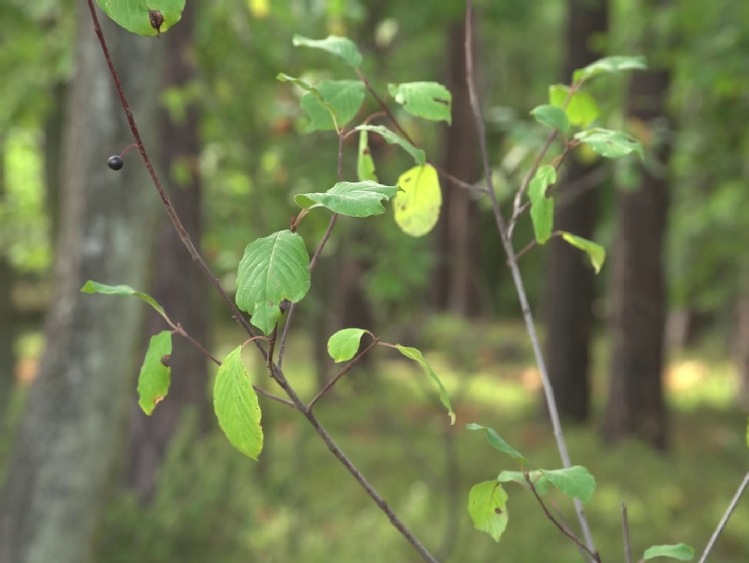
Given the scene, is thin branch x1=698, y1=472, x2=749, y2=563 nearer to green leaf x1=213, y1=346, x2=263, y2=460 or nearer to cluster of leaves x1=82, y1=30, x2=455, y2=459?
cluster of leaves x1=82, y1=30, x2=455, y2=459

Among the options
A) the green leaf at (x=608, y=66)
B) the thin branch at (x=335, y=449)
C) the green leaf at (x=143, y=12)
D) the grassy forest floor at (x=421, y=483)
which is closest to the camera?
the green leaf at (x=143, y=12)

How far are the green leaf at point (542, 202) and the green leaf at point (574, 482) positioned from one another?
1.10 ft

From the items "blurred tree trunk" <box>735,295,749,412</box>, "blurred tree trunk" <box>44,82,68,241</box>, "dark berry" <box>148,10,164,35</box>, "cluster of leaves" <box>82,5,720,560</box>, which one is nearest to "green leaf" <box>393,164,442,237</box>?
"cluster of leaves" <box>82,5,720,560</box>

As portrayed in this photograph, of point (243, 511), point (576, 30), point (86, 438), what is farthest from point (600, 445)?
point (86, 438)

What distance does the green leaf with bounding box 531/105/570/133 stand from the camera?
126 cm

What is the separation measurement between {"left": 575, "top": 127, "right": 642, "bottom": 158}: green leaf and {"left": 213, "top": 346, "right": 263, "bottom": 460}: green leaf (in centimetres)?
60

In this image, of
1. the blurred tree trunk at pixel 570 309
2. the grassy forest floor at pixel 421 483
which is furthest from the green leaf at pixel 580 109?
the blurred tree trunk at pixel 570 309

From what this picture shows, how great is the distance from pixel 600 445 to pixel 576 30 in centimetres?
440

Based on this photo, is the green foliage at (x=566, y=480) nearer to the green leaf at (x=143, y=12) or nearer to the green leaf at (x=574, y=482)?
the green leaf at (x=574, y=482)

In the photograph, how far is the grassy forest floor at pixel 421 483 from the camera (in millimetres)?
4629

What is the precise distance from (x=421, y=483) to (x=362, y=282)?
1.83m

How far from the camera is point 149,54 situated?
3.61 metres

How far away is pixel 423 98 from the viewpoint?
1.27 metres

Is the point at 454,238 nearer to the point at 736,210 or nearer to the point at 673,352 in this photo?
the point at 673,352
